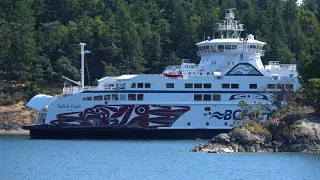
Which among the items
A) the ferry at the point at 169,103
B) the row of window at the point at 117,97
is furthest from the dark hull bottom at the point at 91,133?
the row of window at the point at 117,97

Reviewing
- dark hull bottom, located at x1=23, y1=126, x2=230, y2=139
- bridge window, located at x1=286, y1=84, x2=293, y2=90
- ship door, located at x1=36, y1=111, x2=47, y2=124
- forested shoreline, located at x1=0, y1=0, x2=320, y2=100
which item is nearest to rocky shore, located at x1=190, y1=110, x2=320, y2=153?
dark hull bottom, located at x1=23, y1=126, x2=230, y2=139

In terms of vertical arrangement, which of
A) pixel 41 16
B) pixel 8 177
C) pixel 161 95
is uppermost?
pixel 41 16

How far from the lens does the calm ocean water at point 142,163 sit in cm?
4181

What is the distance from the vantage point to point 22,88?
81375 mm

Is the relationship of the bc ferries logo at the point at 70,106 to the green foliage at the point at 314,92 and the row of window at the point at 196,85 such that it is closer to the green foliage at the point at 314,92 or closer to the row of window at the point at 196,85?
the row of window at the point at 196,85

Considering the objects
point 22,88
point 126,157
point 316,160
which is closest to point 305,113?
point 316,160

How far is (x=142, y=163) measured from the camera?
46.8 meters

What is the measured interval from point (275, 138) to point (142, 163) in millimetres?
8167

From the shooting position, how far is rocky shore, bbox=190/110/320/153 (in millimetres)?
50031

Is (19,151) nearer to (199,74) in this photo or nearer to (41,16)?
(199,74)

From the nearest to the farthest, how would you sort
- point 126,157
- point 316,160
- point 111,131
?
1. point 316,160
2. point 126,157
3. point 111,131

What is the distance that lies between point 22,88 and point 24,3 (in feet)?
42.3

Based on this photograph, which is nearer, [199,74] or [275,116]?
[275,116]

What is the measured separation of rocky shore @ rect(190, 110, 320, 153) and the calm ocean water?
3.54ft
